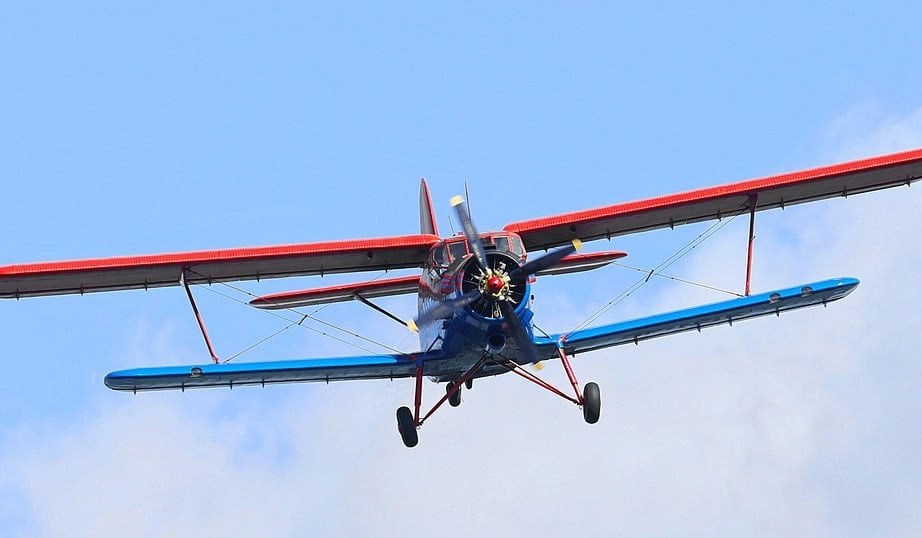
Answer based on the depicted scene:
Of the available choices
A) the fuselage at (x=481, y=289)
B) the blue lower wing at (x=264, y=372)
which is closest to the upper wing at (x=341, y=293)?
→ the blue lower wing at (x=264, y=372)

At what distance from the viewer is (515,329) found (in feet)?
67.5

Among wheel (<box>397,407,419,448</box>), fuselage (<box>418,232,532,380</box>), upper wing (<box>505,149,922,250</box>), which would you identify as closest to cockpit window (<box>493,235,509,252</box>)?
fuselage (<box>418,232,532,380</box>)

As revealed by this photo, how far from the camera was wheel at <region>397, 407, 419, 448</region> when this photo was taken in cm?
2211

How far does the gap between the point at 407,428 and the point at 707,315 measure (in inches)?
199

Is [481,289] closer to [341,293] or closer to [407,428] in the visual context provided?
[407,428]

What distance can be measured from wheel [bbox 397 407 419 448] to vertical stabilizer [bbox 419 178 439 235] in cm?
504

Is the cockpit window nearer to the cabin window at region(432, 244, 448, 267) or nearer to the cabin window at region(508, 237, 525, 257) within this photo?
the cabin window at region(508, 237, 525, 257)

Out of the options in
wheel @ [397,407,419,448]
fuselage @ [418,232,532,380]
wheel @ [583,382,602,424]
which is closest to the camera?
fuselage @ [418,232,532,380]

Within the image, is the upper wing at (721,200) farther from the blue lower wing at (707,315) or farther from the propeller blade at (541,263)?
the propeller blade at (541,263)

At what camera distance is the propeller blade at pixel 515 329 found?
20.5 m

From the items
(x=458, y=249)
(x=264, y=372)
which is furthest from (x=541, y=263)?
(x=264, y=372)

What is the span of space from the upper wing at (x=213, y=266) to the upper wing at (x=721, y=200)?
6.64 ft

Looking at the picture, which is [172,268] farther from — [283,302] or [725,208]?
[725,208]

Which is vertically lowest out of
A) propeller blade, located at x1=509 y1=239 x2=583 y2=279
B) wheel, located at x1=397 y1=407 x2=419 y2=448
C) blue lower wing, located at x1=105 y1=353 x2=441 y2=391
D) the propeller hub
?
wheel, located at x1=397 y1=407 x2=419 y2=448
